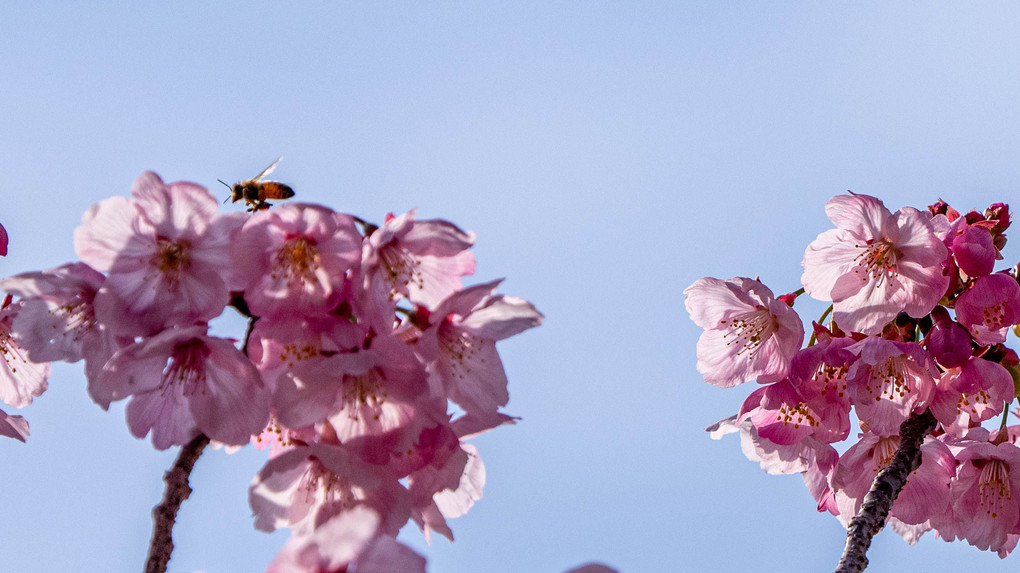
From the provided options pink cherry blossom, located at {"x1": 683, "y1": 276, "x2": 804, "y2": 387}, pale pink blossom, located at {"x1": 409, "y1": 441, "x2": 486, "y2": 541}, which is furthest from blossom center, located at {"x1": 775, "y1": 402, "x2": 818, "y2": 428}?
pale pink blossom, located at {"x1": 409, "y1": 441, "x2": 486, "y2": 541}

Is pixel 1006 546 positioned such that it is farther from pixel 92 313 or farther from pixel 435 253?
pixel 92 313

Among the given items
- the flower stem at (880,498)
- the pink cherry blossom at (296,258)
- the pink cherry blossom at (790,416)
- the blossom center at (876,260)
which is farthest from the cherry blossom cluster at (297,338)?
the blossom center at (876,260)

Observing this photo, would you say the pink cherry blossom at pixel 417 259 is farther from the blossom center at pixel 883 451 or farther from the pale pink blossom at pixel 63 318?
the blossom center at pixel 883 451

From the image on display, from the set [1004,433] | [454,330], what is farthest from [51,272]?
[1004,433]

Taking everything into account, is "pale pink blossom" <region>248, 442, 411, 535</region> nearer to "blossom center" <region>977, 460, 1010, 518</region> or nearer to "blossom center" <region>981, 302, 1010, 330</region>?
"blossom center" <region>981, 302, 1010, 330</region>

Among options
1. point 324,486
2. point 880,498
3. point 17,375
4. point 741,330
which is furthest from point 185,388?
point 741,330

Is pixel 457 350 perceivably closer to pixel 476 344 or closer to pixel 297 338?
pixel 476 344
